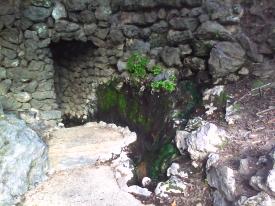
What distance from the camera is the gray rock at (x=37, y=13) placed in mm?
6918

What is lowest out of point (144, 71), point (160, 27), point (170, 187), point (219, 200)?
point (170, 187)

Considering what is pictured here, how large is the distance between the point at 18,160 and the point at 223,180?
8.37 feet

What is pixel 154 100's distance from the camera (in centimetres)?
693

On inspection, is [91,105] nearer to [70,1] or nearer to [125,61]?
[125,61]

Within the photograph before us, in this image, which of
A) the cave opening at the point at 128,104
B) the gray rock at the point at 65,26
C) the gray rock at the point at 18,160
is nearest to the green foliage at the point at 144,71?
the cave opening at the point at 128,104

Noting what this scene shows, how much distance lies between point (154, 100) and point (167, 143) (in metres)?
1.19

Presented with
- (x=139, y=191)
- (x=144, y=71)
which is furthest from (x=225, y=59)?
(x=139, y=191)

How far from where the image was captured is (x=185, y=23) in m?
6.85

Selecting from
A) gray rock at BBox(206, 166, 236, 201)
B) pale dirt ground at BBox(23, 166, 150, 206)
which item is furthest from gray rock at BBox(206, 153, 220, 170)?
pale dirt ground at BBox(23, 166, 150, 206)

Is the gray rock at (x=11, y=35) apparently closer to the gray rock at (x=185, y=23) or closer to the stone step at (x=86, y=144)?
the stone step at (x=86, y=144)

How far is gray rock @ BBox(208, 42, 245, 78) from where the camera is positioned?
6301 mm

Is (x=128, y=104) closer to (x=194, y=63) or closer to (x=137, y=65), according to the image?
(x=137, y=65)

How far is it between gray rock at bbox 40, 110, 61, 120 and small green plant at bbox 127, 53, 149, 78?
1.59 meters

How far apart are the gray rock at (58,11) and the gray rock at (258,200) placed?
4.75 meters
